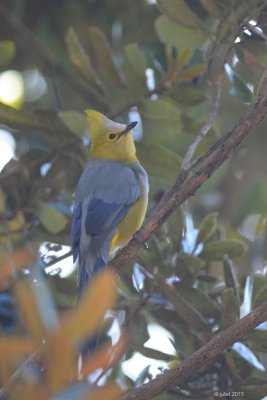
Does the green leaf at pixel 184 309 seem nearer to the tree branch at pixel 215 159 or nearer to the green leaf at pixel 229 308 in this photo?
the green leaf at pixel 229 308

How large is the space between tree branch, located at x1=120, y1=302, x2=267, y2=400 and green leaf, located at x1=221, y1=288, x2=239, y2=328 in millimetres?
873

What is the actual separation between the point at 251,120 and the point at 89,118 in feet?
6.19

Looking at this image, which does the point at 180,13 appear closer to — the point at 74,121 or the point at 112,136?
the point at 74,121

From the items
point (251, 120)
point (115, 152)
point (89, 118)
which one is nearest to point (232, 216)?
point (115, 152)

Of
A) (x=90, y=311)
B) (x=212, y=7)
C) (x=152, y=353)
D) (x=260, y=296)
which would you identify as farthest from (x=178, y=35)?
(x=90, y=311)

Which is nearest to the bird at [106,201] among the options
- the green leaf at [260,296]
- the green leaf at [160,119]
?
the green leaf at [160,119]

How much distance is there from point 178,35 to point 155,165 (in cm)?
94

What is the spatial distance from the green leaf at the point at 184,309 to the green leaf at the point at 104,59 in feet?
6.06

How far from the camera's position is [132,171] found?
4.75m

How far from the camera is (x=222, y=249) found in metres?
3.89

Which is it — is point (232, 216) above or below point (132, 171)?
below

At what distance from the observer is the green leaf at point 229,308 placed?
3352 millimetres

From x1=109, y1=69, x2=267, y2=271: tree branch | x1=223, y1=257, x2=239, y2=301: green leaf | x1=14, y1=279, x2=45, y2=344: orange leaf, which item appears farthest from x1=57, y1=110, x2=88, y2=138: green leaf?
x1=14, y1=279, x2=45, y2=344: orange leaf

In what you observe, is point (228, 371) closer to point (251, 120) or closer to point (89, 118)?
point (251, 120)
